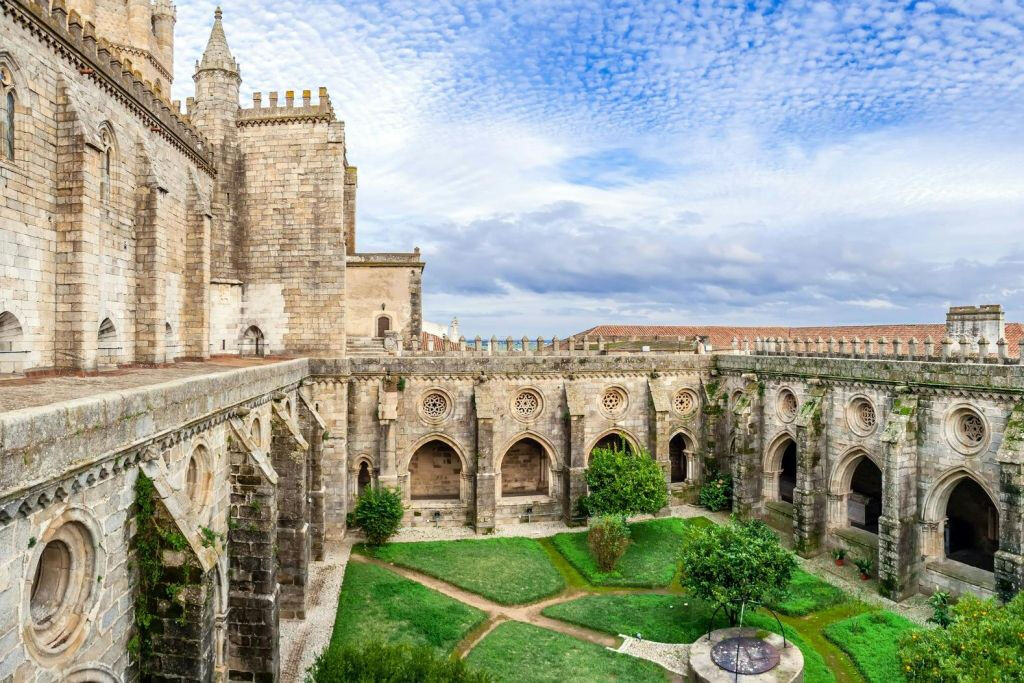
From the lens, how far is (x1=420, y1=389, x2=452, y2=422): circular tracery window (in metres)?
26.0

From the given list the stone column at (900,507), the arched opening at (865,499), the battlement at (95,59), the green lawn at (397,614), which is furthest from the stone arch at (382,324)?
the arched opening at (865,499)

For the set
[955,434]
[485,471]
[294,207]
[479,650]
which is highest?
[294,207]

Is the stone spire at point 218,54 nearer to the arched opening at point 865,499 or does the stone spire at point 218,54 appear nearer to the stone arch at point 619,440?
the stone arch at point 619,440

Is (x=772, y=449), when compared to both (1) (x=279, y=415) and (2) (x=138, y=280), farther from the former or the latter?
(2) (x=138, y=280)

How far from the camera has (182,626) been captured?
9273 mm

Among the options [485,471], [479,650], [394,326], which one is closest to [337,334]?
[394,326]

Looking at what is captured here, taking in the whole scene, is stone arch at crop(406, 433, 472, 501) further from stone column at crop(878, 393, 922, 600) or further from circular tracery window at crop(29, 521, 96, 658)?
circular tracery window at crop(29, 521, 96, 658)

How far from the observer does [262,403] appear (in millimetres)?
16359

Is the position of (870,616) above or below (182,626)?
below

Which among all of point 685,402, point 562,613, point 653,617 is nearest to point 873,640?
point 653,617

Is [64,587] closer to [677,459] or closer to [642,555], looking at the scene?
[642,555]

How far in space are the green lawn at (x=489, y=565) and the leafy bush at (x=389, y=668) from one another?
1076 cm

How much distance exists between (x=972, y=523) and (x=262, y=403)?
2708 centimetres

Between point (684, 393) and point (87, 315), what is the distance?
23546mm
